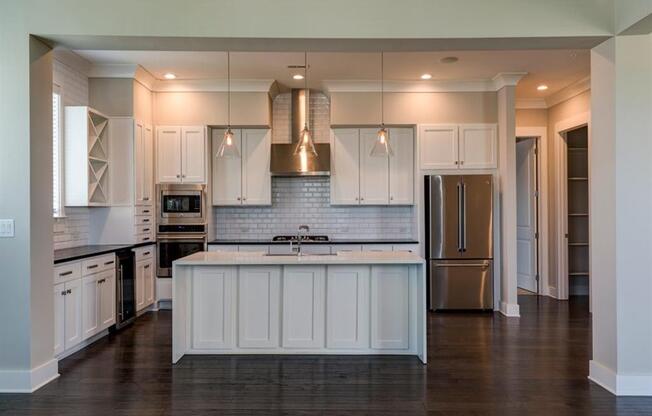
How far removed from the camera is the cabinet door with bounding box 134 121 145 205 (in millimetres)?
5512

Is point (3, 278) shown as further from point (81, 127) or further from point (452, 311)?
point (452, 311)

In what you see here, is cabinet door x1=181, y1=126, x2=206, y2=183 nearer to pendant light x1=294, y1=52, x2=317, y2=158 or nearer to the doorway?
pendant light x1=294, y1=52, x2=317, y2=158

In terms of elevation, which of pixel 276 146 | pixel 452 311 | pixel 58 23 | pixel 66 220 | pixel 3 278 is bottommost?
pixel 452 311

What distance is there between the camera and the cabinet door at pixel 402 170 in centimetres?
636

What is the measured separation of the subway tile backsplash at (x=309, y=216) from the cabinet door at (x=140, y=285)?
1343 millimetres

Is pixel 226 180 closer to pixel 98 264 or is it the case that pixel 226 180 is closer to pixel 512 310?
pixel 98 264

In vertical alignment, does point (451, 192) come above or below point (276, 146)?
below

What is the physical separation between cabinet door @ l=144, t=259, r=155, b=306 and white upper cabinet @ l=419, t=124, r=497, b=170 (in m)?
3.75

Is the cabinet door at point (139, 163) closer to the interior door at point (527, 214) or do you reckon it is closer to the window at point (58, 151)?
the window at point (58, 151)

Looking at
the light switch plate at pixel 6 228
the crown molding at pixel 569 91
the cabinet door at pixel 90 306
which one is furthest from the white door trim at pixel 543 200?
the light switch plate at pixel 6 228

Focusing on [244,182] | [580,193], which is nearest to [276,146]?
[244,182]

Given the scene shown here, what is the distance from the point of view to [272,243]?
605 centimetres

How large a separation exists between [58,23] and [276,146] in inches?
129

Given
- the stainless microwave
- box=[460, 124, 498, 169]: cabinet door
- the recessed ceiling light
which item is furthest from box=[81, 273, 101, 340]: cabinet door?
box=[460, 124, 498, 169]: cabinet door
